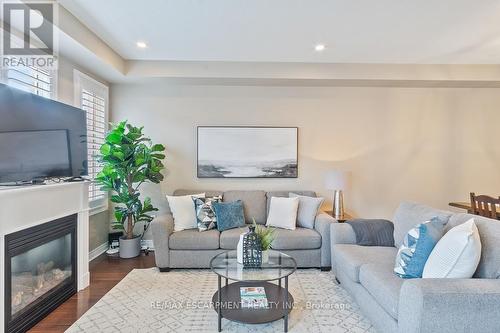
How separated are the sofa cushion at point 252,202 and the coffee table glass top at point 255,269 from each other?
1.20 metres

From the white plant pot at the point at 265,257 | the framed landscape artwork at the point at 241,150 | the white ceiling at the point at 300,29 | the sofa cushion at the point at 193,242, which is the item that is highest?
the white ceiling at the point at 300,29

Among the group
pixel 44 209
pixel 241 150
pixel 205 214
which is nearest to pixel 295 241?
pixel 205 214

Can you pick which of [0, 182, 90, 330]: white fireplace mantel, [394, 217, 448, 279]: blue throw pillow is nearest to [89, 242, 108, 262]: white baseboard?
[0, 182, 90, 330]: white fireplace mantel

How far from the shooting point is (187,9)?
244 centimetres

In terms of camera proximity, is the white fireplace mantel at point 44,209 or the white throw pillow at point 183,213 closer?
the white fireplace mantel at point 44,209

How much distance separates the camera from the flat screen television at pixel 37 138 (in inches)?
79.1

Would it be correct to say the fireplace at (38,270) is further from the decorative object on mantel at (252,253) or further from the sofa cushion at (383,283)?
the sofa cushion at (383,283)

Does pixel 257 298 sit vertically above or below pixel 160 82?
below

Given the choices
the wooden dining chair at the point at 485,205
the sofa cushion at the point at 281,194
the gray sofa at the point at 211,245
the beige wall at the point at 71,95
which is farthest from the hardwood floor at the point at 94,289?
the wooden dining chair at the point at 485,205

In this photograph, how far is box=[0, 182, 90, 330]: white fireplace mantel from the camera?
6.15 feet

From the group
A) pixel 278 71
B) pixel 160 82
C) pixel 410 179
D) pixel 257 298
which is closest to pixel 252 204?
pixel 257 298

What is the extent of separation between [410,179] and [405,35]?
2277 mm

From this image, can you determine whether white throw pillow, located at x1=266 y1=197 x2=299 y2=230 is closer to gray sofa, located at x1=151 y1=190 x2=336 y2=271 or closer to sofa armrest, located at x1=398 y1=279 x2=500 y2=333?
gray sofa, located at x1=151 y1=190 x2=336 y2=271

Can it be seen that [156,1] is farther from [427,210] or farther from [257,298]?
[427,210]
